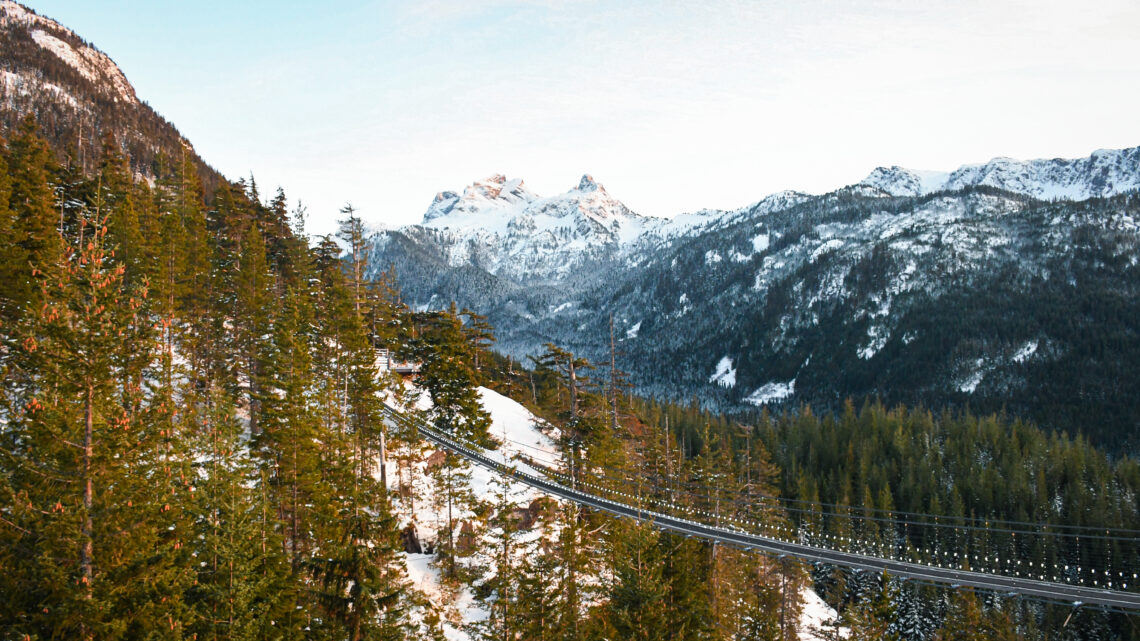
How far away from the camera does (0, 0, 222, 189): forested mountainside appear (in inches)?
3930

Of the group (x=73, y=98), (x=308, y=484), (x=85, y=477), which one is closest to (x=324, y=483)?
(x=308, y=484)

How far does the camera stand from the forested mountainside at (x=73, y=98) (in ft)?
327

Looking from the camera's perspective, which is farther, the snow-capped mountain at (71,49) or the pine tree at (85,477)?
the snow-capped mountain at (71,49)

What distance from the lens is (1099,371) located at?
7357 inches

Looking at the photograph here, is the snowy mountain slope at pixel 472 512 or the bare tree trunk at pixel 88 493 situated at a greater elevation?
the bare tree trunk at pixel 88 493

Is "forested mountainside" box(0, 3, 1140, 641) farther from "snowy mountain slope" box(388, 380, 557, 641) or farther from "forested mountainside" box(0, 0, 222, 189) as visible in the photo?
"forested mountainside" box(0, 0, 222, 189)

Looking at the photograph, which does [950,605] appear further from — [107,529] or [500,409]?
[107,529]

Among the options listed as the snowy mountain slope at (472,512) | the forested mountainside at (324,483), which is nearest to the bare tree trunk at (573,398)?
the forested mountainside at (324,483)

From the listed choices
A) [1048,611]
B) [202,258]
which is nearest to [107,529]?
[202,258]

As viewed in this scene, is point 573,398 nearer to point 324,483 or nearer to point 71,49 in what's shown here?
point 324,483

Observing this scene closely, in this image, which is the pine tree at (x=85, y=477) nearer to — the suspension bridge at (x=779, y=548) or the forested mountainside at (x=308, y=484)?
the forested mountainside at (x=308, y=484)

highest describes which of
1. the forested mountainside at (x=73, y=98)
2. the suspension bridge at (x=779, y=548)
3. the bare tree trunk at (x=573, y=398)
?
the forested mountainside at (x=73, y=98)

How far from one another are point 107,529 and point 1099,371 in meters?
252

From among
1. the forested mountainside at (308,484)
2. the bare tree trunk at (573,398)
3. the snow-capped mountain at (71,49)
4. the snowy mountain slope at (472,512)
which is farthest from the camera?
the snow-capped mountain at (71,49)
